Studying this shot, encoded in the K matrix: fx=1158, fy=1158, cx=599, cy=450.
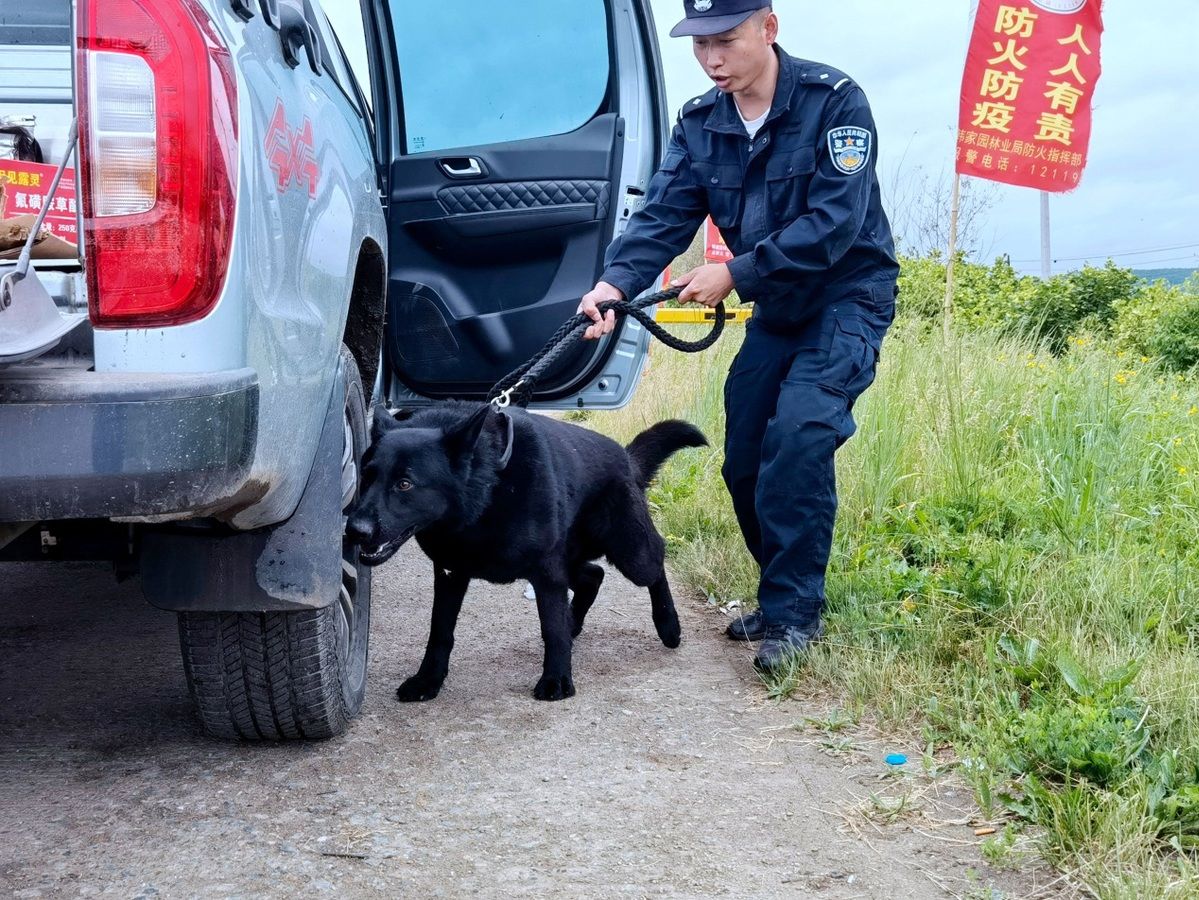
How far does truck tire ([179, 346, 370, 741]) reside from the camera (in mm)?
2389

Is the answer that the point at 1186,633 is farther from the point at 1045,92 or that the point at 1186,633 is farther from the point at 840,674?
the point at 1045,92

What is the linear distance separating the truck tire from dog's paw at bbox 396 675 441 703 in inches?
13.5

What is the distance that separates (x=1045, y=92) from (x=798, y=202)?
419 cm

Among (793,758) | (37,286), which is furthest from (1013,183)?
(37,286)

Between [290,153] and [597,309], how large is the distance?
1370mm

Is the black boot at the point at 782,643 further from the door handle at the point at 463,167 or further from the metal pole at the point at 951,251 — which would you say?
the metal pole at the point at 951,251

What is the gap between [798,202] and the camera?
3367 mm

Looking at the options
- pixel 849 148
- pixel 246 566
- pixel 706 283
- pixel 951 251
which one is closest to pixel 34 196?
pixel 246 566

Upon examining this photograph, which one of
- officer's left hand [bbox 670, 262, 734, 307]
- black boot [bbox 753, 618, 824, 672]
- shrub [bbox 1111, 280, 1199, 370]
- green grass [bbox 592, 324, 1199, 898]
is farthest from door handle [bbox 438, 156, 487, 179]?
shrub [bbox 1111, 280, 1199, 370]

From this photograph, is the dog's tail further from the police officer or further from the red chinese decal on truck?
the red chinese decal on truck

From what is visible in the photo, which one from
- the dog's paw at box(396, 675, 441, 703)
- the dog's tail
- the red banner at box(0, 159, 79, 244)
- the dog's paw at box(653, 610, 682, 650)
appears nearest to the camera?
the red banner at box(0, 159, 79, 244)

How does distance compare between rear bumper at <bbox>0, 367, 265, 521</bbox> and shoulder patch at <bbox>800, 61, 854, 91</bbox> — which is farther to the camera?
shoulder patch at <bbox>800, 61, 854, 91</bbox>

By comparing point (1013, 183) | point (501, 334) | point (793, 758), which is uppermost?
point (1013, 183)

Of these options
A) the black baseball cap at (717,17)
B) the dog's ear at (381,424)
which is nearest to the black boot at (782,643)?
the dog's ear at (381,424)
